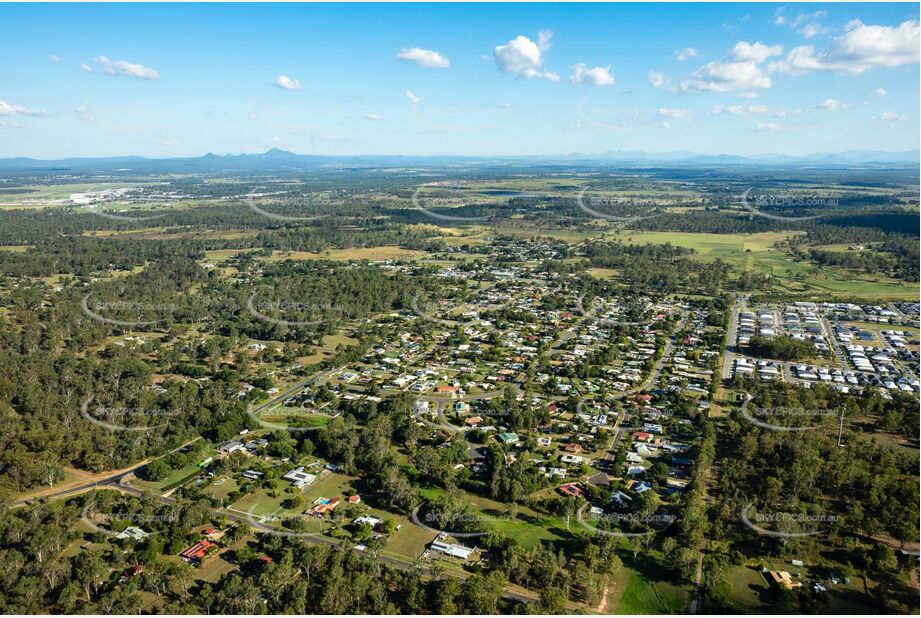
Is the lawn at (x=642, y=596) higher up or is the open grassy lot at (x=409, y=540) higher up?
the open grassy lot at (x=409, y=540)

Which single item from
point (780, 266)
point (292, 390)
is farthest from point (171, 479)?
point (780, 266)

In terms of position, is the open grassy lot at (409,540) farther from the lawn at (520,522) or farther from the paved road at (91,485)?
the paved road at (91,485)

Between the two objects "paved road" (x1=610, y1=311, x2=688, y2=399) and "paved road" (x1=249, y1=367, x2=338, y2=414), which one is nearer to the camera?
"paved road" (x1=249, y1=367, x2=338, y2=414)

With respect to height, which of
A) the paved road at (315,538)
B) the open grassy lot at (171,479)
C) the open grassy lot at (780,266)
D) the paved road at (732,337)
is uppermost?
the open grassy lot at (780,266)

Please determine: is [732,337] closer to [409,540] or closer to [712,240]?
[409,540]

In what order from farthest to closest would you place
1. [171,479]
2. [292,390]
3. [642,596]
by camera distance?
1. [292,390]
2. [171,479]
3. [642,596]

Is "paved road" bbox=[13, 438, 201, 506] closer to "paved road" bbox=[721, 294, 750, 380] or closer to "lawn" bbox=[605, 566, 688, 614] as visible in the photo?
"lawn" bbox=[605, 566, 688, 614]

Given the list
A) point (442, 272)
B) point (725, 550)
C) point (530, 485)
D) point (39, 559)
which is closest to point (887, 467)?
point (725, 550)

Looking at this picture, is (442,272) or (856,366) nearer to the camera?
(856,366)

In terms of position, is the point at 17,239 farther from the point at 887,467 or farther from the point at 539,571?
the point at 887,467

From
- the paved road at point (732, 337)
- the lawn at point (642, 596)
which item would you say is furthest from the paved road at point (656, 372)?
the lawn at point (642, 596)

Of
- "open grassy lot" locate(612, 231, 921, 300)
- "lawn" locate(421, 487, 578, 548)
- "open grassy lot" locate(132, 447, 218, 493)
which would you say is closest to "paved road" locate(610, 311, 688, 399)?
"lawn" locate(421, 487, 578, 548)
